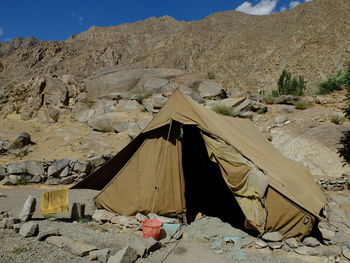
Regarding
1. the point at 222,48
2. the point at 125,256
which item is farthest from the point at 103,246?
the point at 222,48

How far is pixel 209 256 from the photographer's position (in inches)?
157

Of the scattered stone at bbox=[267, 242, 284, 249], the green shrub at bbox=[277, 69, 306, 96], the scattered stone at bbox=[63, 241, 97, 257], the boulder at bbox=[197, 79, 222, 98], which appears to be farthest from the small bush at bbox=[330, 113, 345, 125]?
the scattered stone at bbox=[63, 241, 97, 257]

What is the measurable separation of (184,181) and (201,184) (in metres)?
1.95

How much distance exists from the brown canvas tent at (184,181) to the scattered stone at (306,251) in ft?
0.85

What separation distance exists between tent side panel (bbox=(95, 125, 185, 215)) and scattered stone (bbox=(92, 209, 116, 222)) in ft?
0.43

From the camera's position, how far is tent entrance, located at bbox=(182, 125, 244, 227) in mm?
5902

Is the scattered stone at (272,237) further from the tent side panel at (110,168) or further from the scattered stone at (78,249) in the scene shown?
the tent side panel at (110,168)

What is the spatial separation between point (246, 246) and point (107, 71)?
15.0 metres

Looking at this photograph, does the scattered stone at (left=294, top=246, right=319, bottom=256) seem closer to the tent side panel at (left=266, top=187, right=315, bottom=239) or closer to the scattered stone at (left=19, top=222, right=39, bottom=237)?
the tent side panel at (left=266, top=187, right=315, bottom=239)

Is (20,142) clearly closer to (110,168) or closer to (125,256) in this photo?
(110,168)

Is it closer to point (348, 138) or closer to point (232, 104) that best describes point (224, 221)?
point (348, 138)

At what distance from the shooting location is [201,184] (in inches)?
284

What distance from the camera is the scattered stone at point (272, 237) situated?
→ 4.25m

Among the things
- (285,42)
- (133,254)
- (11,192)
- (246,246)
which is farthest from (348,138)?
(285,42)
